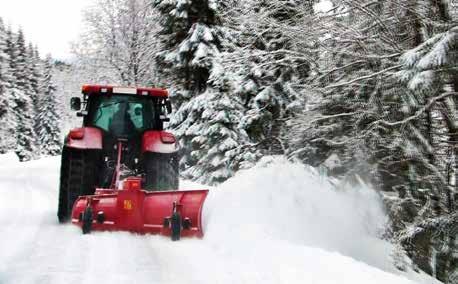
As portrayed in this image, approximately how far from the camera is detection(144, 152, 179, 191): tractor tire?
7.86m

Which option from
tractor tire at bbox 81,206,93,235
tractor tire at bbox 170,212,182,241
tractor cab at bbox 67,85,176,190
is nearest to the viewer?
tractor tire at bbox 170,212,182,241

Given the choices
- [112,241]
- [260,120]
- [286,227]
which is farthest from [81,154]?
[260,120]

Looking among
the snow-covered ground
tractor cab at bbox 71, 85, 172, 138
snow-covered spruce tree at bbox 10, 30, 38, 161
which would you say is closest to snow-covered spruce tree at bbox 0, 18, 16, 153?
snow-covered spruce tree at bbox 10, 30, 38, 161

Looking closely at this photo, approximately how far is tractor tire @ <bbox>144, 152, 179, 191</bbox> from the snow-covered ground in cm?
118

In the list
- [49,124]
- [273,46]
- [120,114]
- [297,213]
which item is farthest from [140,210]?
[49,124]

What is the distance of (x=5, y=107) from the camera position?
4297 centimetres

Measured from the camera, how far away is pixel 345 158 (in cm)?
832

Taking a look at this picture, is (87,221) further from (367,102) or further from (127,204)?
(367,102)

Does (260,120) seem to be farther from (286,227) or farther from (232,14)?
(286,227)

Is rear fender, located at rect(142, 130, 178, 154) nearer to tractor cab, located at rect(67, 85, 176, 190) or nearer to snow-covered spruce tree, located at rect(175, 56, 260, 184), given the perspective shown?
tractor cab, located at rect(67, 85, 176, 190)

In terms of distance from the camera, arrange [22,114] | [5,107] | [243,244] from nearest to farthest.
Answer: [243,244] → [5,107] → [22,114]

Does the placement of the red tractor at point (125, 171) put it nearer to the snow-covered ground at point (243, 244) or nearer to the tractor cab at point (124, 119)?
the tractor cab at point (124, 119)

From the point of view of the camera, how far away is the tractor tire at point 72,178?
7641 mm

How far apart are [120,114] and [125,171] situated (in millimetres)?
1002
